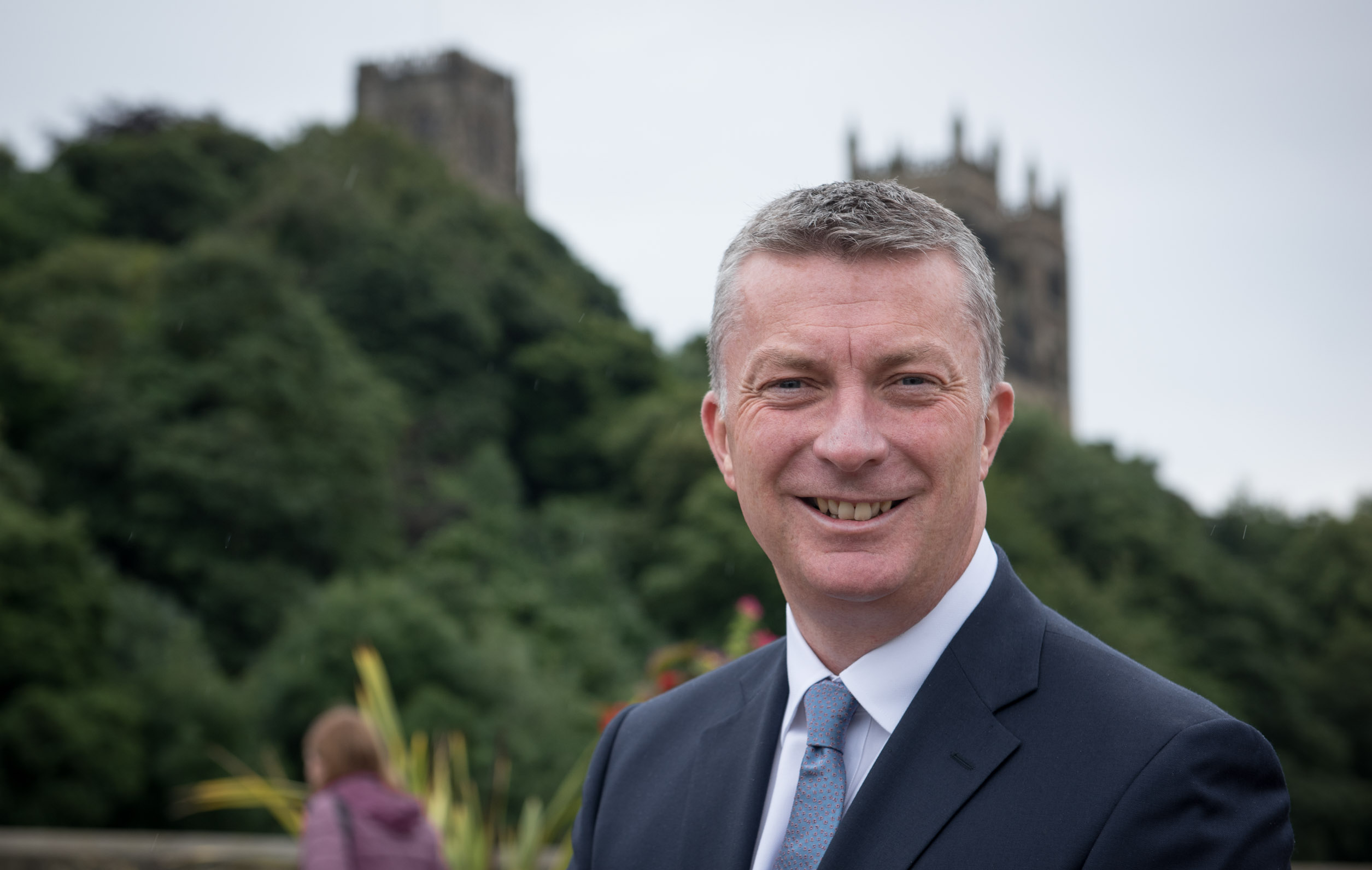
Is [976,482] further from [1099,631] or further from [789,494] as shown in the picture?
[1099,631]

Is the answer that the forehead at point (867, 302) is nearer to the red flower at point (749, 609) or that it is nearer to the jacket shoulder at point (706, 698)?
the jacket shoulder at point (706, 698)

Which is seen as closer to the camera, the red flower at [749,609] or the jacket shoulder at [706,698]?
the jacket shoulder at [706,698]

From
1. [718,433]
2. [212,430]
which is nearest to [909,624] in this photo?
[718,433]

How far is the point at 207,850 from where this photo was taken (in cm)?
611

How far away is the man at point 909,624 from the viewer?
52.7 inches

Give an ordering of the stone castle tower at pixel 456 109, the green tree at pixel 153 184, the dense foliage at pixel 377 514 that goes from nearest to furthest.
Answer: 1. the dense foliage at pixel 377 514
2. the green tree at pixel 153 184
3. the stone castle tower at pixel 456 109

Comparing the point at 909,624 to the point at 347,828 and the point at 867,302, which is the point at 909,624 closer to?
the point at 867,302

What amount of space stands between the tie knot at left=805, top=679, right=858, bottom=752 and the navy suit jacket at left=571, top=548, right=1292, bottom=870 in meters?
0.07

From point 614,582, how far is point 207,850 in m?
25.1

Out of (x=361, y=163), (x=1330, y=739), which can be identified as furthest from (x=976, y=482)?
(x=361, y=163)

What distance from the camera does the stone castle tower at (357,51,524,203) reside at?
243ft

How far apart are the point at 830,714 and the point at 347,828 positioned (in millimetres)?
2743

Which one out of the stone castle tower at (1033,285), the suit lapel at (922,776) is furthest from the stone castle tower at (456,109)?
the suit lapel at (922,776)

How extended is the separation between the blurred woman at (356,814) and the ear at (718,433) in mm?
Answer: 2617
